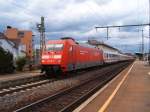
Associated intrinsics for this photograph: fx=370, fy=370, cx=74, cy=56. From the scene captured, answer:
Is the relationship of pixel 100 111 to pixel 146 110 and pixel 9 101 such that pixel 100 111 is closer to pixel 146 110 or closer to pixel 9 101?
pixel 146 110

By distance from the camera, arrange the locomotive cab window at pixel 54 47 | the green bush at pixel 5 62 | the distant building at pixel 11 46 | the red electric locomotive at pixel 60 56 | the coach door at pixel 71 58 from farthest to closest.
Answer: the distant building at pixel 11 46 → the green bush at pixel 5 62 → the coach door at pixel 71 58 → the locomotive cab window at pixel 54 47 → the red electric locomotive at pixel 60 56

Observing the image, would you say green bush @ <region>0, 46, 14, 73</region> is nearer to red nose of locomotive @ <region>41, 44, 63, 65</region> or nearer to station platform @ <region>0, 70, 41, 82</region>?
station platform @ <region>0, 70, 41, 82</region>

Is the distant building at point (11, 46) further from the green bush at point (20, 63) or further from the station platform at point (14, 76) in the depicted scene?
the station platform at point (14, 76)

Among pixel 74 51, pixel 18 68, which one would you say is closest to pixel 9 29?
pixel 18 68

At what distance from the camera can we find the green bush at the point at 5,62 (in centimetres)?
3738

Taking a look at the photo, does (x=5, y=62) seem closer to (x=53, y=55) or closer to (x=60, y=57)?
(x=53, y=55)

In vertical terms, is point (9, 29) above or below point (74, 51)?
above

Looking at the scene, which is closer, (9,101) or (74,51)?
(9,101)

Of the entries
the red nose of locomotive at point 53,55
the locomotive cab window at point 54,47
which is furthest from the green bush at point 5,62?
the red nose of locomotive at point 53,55

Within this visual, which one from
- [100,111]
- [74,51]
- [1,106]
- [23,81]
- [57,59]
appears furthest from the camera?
[74,51]

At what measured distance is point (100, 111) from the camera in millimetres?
12828

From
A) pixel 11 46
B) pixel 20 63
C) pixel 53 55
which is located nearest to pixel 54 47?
pixel 53 55

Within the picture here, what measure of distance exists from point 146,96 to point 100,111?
5237mm

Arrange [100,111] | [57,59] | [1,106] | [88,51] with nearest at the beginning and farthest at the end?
1. [100,111]
2. [1,106]
3. [57,59]
4. [88,51]
